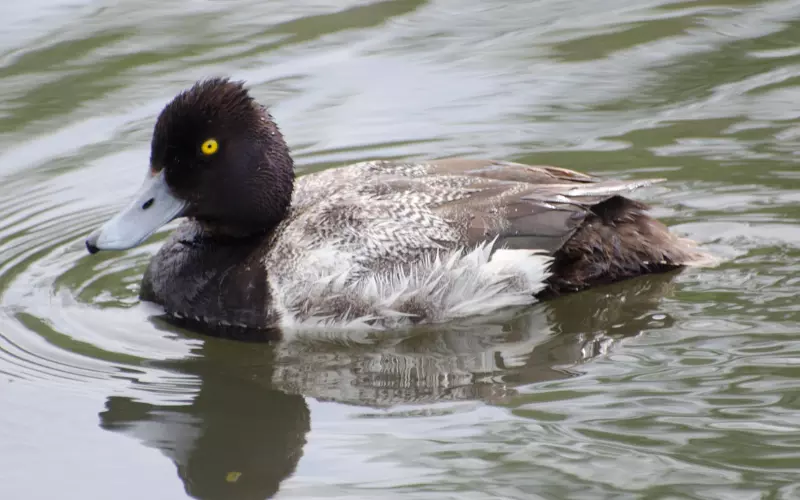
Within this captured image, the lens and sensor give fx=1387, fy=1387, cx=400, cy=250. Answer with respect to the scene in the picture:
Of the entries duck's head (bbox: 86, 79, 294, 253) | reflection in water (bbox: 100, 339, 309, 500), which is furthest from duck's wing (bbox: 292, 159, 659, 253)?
reflection in water (bbox: 100, 339, 309, 500)

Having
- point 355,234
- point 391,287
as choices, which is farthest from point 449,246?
point 355,234

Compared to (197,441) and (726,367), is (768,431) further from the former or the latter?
(197,441)

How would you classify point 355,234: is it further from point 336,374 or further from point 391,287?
point 336,374

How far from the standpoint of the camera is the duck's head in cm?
745

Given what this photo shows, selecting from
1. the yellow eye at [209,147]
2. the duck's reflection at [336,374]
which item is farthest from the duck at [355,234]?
the duck's reflection at [336,374]

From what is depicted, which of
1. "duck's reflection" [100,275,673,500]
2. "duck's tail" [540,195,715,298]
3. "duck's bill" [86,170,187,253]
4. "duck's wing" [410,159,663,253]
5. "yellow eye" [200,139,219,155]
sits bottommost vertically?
"duck's reflection" [100,275,673,500]

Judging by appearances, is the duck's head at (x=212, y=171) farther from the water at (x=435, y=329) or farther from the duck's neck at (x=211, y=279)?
the water at (x=435, y=329)

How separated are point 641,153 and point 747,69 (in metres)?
1.51

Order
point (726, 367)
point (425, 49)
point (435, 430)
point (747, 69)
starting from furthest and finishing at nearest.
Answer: point (425, 49), point (747, 69), point (726, 367), point (435, 430)

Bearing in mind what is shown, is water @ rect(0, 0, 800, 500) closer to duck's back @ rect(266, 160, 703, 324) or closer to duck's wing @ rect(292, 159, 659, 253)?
duck's back @ rect(266, 160, 703, 324)

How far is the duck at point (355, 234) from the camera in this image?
7.41 m

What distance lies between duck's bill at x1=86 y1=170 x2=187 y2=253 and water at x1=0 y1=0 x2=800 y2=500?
1.72ft

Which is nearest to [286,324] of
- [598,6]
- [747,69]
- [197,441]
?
[197,441]

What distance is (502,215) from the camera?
24.6ft
